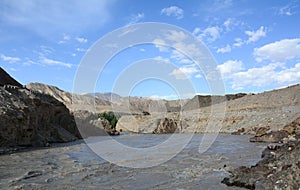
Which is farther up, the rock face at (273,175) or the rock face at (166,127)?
the rock face at (166,127)

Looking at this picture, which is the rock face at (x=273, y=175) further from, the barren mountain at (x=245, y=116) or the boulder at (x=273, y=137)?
the barren mountain at (x=245, y=116)

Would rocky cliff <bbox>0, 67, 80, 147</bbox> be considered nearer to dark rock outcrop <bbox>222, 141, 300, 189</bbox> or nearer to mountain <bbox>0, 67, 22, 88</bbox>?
mountain <bbox>0, 67, 22, 88</bbox>

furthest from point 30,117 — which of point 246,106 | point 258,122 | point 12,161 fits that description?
point 246,106

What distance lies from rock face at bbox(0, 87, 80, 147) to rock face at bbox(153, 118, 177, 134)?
23669mm

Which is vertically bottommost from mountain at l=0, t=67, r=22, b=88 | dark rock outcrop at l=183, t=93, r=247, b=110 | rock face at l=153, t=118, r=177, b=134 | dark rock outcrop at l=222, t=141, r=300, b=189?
dark rock outcrop at l=222, t=141, r=300, b=189

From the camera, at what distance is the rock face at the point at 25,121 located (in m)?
20.6

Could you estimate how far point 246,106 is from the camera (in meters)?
47.1

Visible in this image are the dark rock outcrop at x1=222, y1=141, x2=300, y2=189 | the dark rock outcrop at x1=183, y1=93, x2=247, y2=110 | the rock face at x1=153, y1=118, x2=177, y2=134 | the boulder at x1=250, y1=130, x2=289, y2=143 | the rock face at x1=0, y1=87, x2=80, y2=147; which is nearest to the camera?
the dark rock outcrop at x1=222, y1=141, x2=300, y2=189

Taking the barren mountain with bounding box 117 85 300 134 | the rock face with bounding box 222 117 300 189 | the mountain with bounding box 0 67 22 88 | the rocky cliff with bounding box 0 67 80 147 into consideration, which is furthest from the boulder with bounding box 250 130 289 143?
the mountain with bounding box 0 67 22 88

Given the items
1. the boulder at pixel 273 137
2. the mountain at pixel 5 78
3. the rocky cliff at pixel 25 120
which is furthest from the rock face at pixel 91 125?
the boulder at pixel 273 137

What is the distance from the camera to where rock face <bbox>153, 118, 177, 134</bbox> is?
5370 cm

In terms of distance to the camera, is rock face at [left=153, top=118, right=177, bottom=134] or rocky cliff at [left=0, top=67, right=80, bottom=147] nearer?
rocky cliff at [left=0, top=67, right=80, bottom=147]

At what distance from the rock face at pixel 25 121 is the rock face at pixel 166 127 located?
23669 millimetres

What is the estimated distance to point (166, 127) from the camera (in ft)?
180
